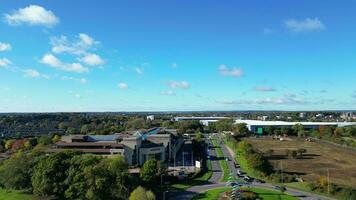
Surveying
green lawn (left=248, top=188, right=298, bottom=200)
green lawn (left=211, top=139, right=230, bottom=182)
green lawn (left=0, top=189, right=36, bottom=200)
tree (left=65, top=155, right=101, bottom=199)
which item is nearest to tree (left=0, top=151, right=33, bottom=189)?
green lawn (left=0, top=189, right=36, bottom=200)

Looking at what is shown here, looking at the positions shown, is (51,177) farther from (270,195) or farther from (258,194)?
(270,195)

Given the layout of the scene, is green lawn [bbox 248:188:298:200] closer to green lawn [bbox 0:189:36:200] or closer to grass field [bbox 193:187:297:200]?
grass field [bbox 193:187:297:200]

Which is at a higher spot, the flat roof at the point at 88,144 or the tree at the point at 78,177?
the flat roof at the point at 88,144

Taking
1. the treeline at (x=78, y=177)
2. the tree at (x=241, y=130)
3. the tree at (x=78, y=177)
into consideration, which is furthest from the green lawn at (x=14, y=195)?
the tree at (x=241, y=130)

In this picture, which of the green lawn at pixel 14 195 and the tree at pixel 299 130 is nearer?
the green lawn at pixel 14 195

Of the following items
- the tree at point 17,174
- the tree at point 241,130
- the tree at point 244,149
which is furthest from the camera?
the tree at point 241,130

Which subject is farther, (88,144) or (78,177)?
(88,144)

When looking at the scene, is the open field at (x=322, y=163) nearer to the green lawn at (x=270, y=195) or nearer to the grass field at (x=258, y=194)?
the green lawn at (x=270, y=195)

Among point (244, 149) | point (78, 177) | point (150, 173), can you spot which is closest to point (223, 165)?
point (244, 149)
